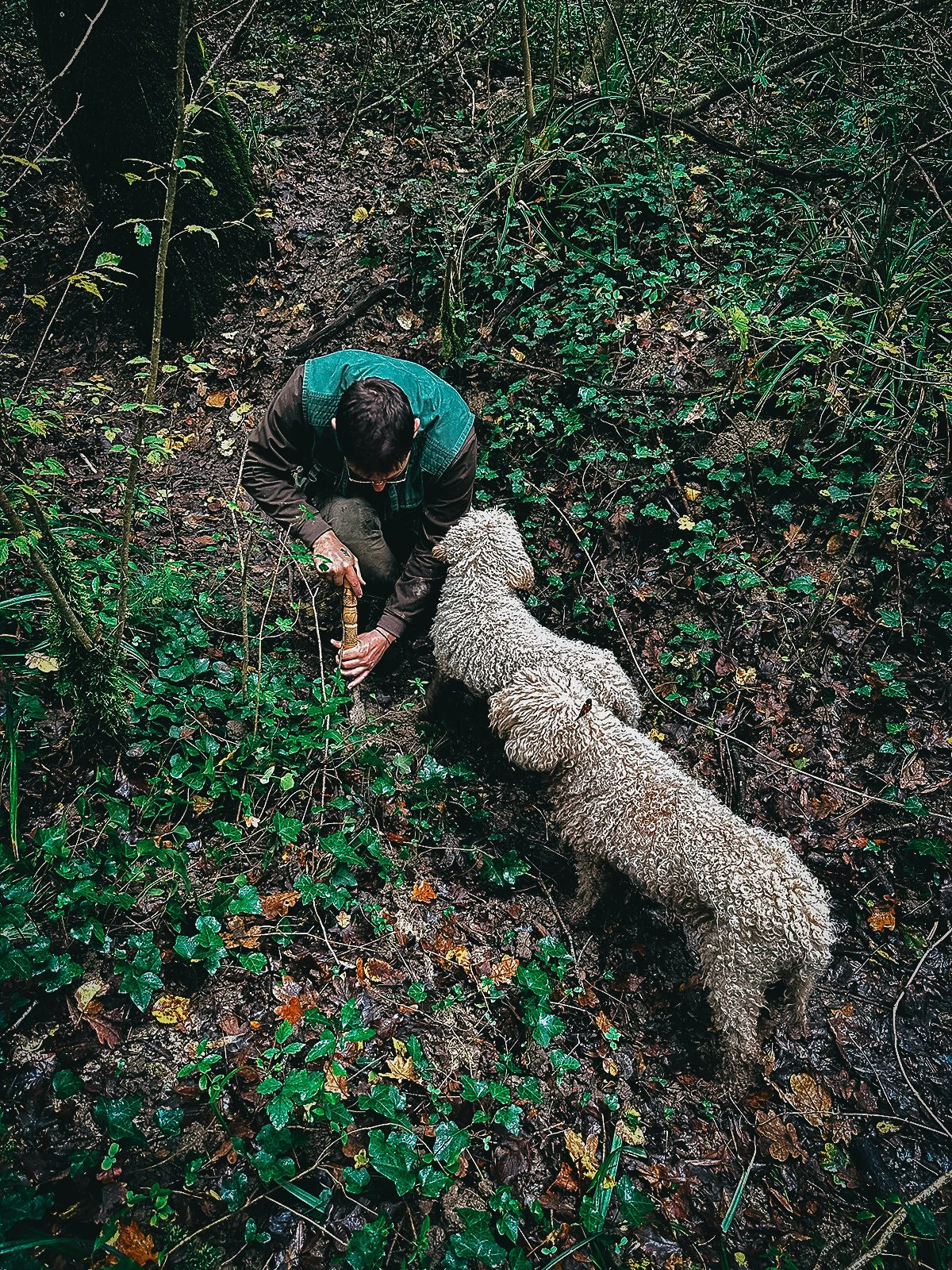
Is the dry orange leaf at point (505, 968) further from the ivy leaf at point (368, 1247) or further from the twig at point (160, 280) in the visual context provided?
the twig at point (160, 280)

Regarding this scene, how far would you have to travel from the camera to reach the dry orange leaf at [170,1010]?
2.42m

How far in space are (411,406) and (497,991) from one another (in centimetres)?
292

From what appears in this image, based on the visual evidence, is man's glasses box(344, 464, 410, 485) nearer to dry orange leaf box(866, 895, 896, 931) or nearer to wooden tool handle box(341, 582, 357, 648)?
wooden tool handle box(341, 582, 357, 648)

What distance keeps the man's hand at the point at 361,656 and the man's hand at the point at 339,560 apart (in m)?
0.25

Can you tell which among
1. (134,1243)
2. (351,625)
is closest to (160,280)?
(351,625)

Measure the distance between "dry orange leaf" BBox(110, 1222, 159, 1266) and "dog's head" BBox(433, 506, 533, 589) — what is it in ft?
9.43

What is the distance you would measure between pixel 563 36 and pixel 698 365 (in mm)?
4810

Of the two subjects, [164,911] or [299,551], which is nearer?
[164,911]

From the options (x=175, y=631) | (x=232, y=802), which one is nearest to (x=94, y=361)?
(x=175, y=631)

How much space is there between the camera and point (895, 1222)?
2.49 metres

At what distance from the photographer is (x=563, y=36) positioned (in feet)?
23.1

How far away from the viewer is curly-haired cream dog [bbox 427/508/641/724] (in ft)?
11.2

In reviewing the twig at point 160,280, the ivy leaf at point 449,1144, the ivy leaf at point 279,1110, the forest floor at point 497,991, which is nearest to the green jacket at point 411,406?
the forest floor at point 497,991

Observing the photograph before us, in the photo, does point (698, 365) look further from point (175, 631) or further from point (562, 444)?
point (175, 631)
